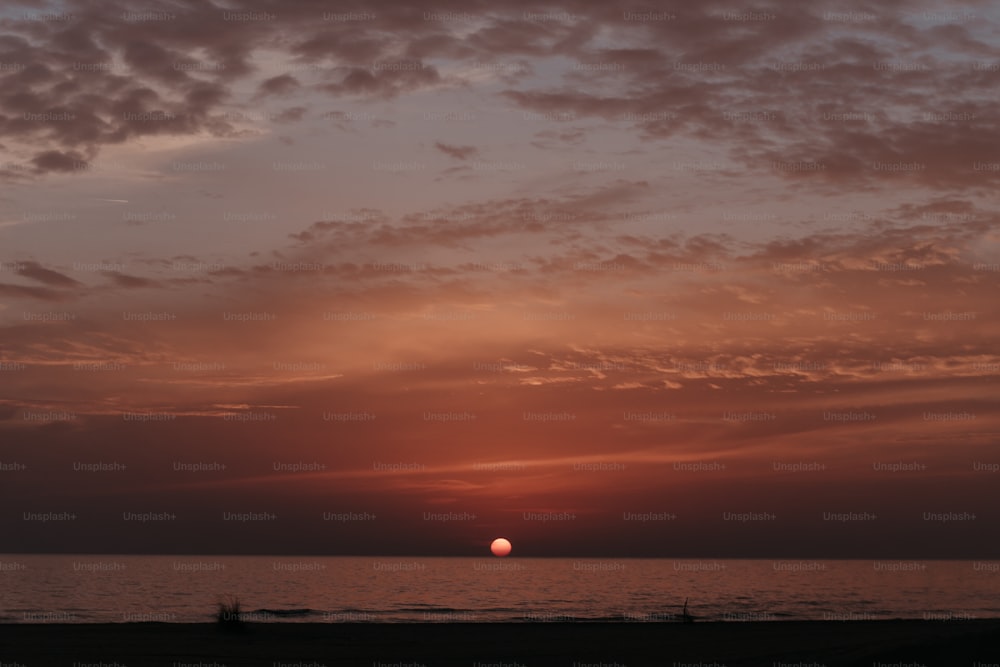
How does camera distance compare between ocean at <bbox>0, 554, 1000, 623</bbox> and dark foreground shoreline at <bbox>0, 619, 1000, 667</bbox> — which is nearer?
dark foreground shoreline at <bbox>0, 619, 1000, 667</bbox>

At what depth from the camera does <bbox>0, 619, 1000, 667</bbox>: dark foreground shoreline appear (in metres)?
→ 26.3

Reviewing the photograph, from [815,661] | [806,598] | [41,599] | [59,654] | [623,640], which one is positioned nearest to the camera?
[815,661]

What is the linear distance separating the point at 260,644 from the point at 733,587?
69.3 m

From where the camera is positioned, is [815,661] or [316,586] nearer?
[815,661]

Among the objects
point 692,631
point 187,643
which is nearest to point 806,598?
point 692,631

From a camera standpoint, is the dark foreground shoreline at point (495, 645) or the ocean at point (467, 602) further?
the ocean at point (467, 602)

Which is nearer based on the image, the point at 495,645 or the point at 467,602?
the point at 495,645

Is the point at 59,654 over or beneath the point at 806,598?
over

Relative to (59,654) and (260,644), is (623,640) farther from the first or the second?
(59,654)

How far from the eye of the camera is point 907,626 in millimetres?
39688

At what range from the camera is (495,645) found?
3284cm

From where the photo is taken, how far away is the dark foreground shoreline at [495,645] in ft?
86.2

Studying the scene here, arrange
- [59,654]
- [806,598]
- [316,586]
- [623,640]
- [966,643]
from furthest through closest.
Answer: [316,586], [806,598], [623,640], [59,654], [966,643]

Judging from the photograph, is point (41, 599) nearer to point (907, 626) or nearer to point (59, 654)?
point (59, 654)
